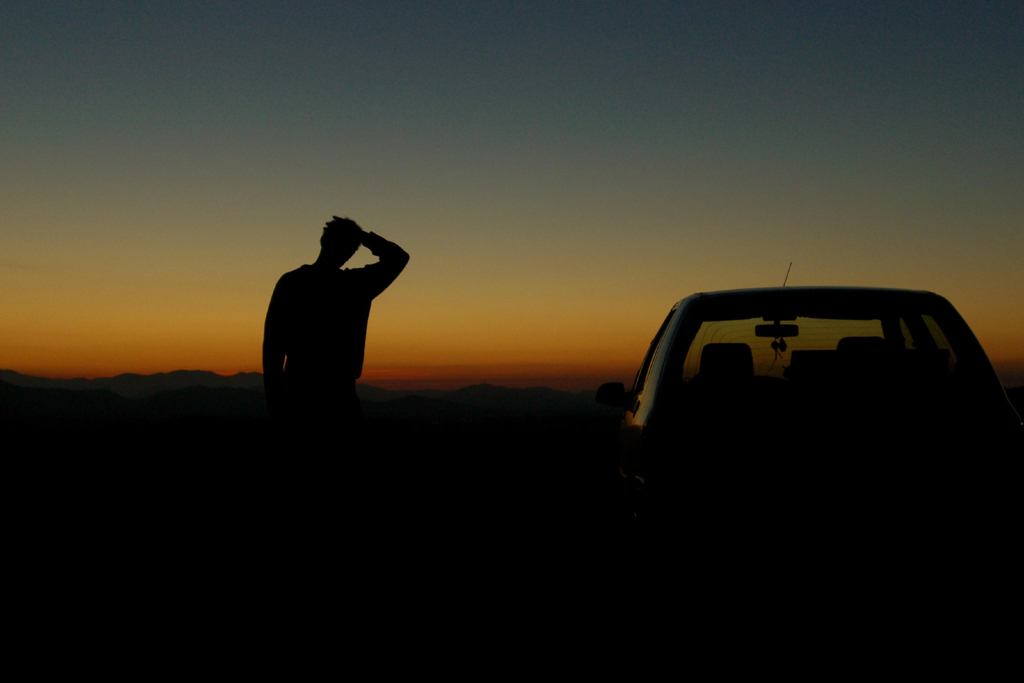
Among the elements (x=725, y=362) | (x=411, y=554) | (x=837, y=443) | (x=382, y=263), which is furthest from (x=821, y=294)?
(x=411, y=554)

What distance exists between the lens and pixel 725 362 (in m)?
4.75

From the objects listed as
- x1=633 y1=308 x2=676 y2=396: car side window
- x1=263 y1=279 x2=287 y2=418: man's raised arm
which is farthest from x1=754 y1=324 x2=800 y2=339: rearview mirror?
x1=263 y1=279 x2=287 y2=418: man's raised arm

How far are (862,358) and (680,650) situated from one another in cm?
146

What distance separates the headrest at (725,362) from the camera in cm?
474

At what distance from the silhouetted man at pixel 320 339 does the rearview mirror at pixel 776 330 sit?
2.52 m

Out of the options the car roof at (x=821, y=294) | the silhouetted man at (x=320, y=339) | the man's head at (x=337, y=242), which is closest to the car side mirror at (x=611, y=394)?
the car roof at (x=821, y=294)

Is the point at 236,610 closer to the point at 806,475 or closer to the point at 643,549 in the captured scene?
the point at 643,549

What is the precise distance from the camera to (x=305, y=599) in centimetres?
536

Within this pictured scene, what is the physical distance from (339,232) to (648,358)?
2128 millimetres

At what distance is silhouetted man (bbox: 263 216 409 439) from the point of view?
498 cm

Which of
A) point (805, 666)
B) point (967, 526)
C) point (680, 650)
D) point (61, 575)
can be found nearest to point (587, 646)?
point (680, 650)

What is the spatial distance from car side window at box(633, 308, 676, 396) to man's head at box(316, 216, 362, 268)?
178cm

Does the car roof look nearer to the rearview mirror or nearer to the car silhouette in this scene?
the car silhouette

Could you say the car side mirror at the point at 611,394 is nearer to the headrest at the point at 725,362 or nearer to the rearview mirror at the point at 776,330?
the rearview mirror at the point at 776,330
